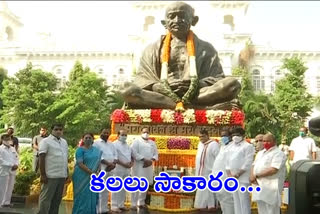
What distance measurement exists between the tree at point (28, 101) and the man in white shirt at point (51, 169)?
64.2 feet

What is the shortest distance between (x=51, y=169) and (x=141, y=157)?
203 cm

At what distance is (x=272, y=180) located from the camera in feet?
17.4

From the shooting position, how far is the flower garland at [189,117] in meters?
Result: 8.78

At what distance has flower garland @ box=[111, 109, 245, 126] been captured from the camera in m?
8.78

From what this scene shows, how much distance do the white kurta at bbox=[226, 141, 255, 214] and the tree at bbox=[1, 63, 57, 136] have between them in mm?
20663

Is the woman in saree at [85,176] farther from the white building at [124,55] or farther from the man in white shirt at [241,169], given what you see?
the white building at [124,55]

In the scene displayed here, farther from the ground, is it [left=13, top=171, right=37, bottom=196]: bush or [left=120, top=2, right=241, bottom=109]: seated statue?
[left=120, top=2, right=241, bottom=109]: seated statue

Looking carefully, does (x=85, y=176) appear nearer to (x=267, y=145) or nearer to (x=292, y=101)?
(x=267, y=145)

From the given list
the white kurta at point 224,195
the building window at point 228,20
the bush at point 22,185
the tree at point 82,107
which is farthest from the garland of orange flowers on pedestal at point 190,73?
the building window at point 228,20

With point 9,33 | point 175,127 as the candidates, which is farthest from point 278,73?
point 175,127

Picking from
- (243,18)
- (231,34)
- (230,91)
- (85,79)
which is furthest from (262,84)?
(230,91)

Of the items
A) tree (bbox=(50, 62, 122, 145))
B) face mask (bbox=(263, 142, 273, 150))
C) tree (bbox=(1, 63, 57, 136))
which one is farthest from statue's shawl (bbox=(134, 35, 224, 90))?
tree (bbox=(1, 63, 57, 136))

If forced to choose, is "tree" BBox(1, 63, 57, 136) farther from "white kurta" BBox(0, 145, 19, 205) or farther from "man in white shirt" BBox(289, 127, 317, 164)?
"man in white shirt" BBox(289, 127, 317, 164)

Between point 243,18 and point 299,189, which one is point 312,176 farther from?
point 243,18
